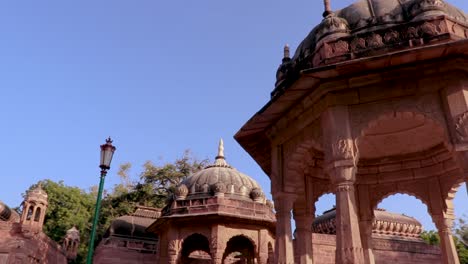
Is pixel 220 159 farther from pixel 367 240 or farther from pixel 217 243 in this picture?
pixel 367 240

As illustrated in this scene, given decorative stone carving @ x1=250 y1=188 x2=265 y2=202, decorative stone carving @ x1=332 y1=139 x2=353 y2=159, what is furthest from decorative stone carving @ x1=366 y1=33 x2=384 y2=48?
decorative stone carving @ x1=250 y1=188 x2=265 y2=202

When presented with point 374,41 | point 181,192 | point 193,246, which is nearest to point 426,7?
point 374,41

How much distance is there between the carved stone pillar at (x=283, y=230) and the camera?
9.26 metres

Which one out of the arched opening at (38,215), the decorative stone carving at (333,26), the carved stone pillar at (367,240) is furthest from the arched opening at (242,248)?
the decorative stone carving at (333,26)

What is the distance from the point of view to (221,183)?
2212 centimetres

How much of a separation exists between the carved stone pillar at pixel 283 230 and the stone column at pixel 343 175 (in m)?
1.92

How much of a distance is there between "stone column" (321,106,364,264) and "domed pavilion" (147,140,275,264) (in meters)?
12.5

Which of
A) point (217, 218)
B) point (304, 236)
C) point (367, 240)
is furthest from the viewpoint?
point (217, 218)

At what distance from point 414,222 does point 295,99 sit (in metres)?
19.3

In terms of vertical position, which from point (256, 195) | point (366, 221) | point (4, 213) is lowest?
point (366, 221)

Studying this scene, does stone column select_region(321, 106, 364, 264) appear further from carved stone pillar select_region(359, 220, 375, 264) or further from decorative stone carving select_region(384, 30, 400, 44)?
carved stone pillar select_region(359, 220, 375, 264)

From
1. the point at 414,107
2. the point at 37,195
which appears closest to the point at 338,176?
the point at 414,107

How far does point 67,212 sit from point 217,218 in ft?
86.2

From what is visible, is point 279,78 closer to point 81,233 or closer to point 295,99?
point 295,99
